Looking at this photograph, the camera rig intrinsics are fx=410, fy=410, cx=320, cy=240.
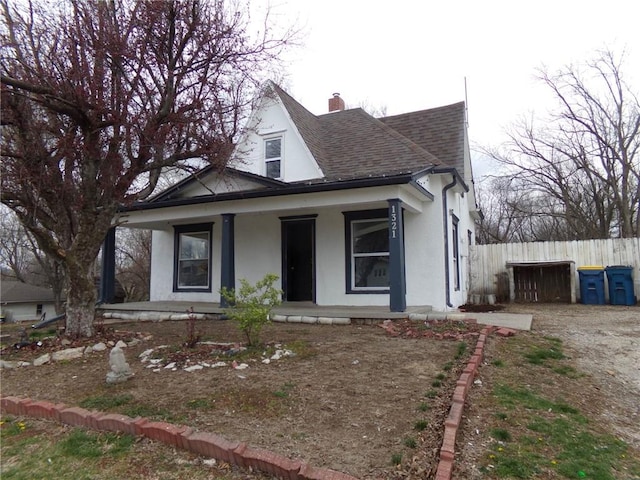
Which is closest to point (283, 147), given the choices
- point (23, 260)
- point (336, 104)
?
point (336, 104)

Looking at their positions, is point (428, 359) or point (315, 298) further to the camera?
Answer: point (315, 298)

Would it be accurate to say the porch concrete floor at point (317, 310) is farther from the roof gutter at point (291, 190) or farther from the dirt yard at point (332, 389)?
the roof gutter at point (291, 190)

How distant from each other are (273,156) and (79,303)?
6.74m

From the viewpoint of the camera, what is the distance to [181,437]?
9.99ft

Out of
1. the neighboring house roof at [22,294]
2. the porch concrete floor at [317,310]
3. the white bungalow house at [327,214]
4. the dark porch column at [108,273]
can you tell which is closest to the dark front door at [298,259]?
the white bungalow house at [327,214]

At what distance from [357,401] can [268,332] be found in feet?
11.4

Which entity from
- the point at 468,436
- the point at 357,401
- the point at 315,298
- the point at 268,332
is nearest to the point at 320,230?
the point at 315,298

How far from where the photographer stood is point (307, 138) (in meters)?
11.5

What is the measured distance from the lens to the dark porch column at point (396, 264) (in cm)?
805

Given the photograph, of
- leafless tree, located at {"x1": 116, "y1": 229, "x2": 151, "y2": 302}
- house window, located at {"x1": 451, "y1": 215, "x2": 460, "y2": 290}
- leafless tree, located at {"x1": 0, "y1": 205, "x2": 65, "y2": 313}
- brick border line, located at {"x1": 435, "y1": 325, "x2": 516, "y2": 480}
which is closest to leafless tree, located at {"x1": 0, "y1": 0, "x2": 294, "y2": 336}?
brick border line, located at {"x1": 435, "y1": 325, "x2": 516, "y2": 480}

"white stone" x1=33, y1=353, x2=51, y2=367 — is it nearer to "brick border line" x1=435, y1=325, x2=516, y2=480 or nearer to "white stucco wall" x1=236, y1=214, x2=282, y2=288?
"brick border line" x1=435, y1=325, x2=516, y2=480

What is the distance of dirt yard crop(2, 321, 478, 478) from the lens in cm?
295

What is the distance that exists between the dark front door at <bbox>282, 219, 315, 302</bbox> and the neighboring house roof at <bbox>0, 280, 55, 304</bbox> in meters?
28.8

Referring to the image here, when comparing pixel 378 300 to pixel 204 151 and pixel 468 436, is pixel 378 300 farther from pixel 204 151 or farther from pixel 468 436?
pixel 468 436
